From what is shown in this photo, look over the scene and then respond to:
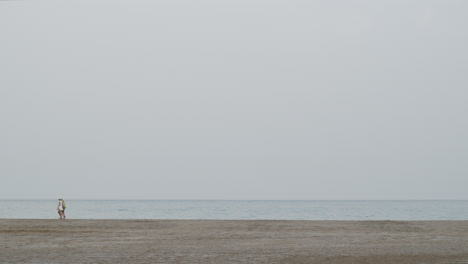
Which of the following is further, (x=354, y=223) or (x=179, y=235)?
(x=354, y=223)

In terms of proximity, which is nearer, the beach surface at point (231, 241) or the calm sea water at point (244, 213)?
the beach surface at point (231, 241)

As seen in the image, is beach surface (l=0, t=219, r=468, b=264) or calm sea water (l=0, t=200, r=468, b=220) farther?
calm sea water (l=0, t=200, r=468, b=220)

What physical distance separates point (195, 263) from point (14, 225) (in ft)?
44.2

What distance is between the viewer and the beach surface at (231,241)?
489 inches

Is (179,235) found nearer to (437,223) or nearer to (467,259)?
(467,259)

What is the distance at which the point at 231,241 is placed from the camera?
1616 cm

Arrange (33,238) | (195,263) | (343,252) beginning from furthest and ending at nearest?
(33,238)
(343,252)
(195,263)

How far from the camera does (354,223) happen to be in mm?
23156

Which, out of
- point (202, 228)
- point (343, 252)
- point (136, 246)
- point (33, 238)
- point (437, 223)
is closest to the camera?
point (343, 252)

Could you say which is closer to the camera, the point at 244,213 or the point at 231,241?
the point at 231,241

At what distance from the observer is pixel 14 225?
21641mm

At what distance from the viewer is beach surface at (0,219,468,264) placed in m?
12.4

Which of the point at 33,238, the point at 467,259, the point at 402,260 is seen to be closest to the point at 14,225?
the point at 33,238

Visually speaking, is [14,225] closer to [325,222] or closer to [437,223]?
[325,222]
